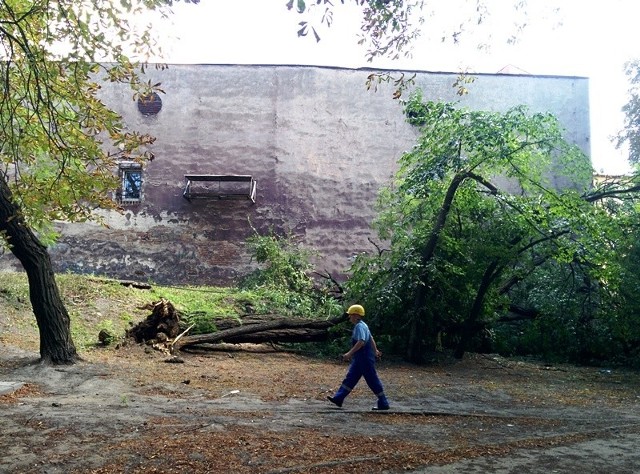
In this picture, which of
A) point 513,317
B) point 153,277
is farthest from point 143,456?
point 153,277

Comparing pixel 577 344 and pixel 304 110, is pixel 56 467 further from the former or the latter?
pixel 304 110

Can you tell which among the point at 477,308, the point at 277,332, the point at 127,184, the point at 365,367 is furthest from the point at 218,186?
the point at 365,367

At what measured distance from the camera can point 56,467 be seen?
4.86 m

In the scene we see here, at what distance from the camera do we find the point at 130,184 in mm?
23250

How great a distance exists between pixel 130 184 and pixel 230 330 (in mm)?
11929

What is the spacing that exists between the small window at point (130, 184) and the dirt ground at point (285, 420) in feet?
39.7

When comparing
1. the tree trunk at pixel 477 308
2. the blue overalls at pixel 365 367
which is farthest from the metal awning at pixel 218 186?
the blue overalls at pixel 365 367

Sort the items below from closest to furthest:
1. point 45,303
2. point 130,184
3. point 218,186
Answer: point 45,303
point 218,186
point 130,184

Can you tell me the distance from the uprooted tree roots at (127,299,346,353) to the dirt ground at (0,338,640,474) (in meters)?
0.53

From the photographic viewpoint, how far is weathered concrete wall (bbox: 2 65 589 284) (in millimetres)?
23312

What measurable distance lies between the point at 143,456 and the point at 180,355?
750 cm

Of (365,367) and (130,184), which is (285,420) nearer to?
(365,367)

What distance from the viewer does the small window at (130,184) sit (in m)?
23.3

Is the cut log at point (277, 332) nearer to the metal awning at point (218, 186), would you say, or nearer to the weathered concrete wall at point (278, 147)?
the weathered concrete wall at point (278, 147)
